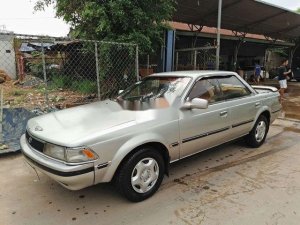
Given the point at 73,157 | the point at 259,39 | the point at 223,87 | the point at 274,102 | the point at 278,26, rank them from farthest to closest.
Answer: the point at 259,39, the point at 278,26, the point at 274,102, the point at 223,87, the point at 73,157

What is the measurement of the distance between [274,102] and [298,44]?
19922mm

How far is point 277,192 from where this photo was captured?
142 inches

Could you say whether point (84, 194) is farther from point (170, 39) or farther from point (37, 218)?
point (170, 39)

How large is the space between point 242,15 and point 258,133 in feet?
32.7

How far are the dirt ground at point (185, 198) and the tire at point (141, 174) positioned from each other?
5.1 inches

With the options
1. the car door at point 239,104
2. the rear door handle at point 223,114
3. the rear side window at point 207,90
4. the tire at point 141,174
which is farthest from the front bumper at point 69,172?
the car door at point 239,104

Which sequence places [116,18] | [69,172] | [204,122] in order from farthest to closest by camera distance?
[116,18], [204,122], [69,172]

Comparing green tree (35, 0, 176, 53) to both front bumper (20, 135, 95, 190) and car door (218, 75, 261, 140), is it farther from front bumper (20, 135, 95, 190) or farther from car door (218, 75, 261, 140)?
front bumper (20, 135, 95, 190)

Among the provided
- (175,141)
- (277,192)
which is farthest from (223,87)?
(277,192)

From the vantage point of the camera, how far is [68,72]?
13.7 m

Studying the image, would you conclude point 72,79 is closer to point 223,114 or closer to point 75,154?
point 223,114

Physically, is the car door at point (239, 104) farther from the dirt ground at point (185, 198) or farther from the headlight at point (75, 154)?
the headlight at point (75, 154)

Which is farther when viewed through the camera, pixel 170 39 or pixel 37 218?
pixel 170 39

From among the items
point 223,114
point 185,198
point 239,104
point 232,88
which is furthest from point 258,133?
point 185,198
